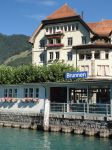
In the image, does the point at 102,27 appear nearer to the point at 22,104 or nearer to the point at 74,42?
the point at 74,42

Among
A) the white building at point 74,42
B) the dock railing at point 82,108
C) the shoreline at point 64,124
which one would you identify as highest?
the white building at point 74,42

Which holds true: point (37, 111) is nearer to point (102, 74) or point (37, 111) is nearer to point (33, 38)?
point (102, 74)

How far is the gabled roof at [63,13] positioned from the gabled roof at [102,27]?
508 centimetres

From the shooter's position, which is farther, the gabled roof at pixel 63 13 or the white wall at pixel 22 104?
the gabled roof at pixel 63 13

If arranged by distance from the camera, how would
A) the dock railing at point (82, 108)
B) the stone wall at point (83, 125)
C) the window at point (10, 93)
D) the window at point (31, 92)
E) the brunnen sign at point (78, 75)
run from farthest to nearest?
the window at point (10, 93) < the window at point (31, 92) < the brunnen sign at point (78, 75) < the dock railing at point (82, 108) < the stone wall at point (83, 125)

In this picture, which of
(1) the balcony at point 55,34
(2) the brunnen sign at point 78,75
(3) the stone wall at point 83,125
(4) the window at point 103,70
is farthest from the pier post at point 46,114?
(1) the balcony at point 55,34

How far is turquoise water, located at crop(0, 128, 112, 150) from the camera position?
30812 millimetres

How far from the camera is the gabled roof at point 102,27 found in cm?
7433

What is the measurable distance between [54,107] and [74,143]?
335 inches

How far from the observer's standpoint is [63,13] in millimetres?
78125

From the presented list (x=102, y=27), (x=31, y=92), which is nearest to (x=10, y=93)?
(x=31, y=92)

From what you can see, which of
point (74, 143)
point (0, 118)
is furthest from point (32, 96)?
point (74, 143)

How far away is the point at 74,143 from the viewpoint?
3206 centimetres

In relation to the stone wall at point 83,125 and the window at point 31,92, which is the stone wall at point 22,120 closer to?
the stone wall at point 83,125
